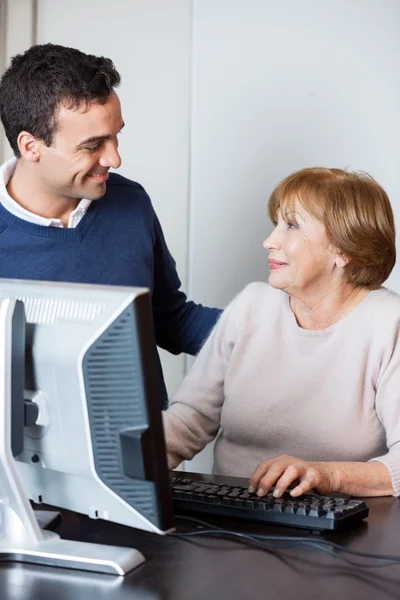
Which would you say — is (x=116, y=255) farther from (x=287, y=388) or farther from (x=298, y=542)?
(x=298, y=542)

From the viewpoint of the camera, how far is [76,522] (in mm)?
1475

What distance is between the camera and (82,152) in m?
2.22

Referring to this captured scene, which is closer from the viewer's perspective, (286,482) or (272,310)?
(286,482)

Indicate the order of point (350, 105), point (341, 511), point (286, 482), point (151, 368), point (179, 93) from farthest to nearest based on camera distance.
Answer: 1. point (179, 93)
2. point (350, 105)
3. point (286, 482)
4. point (341, 511)
5. point (151, 368)

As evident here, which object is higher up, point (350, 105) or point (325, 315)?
point (350, 105)

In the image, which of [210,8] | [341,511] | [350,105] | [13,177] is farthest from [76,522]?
[210,8]

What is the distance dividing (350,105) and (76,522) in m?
1.81

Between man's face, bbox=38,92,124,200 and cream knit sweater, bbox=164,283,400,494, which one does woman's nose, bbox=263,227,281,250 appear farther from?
man's face, bbox=38,92,124,200

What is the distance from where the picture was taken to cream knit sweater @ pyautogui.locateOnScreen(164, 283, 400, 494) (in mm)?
1968

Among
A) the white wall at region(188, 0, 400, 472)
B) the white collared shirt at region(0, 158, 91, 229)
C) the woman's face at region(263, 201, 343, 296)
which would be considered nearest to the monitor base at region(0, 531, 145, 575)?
the woman's face at region(263, 201, 343, 296)

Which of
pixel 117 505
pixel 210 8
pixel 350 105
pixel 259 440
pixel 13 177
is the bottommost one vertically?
pixel 259 440

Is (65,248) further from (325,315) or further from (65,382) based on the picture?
(65,382)

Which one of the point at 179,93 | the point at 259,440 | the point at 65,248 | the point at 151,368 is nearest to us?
the point at 151,368

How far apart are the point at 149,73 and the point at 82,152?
0.98m
